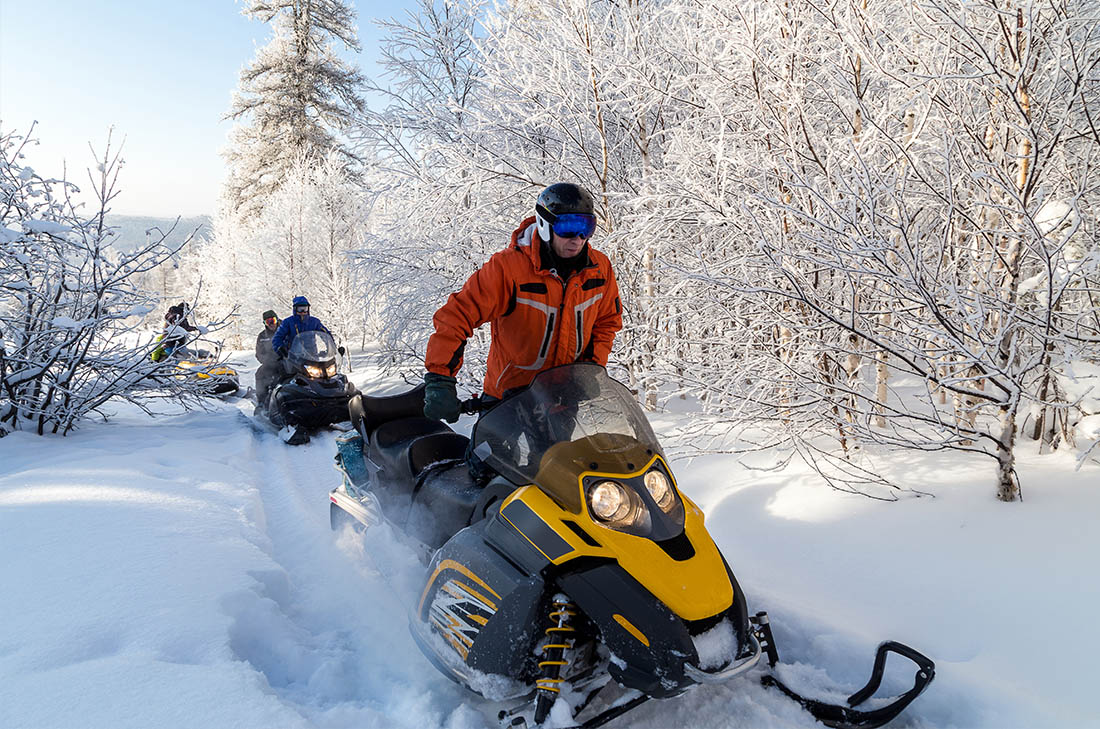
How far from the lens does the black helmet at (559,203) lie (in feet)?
8.04

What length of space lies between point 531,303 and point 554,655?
4.55ft

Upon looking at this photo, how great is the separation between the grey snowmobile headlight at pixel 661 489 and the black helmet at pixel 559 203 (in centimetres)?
110

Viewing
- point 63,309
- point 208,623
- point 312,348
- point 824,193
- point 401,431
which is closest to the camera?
point 208,623

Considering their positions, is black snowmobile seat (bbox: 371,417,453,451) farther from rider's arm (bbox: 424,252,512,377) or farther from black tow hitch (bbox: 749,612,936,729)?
black tow hitch (bbox: 749,612,936,729)

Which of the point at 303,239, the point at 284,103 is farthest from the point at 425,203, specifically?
the point at 284,103

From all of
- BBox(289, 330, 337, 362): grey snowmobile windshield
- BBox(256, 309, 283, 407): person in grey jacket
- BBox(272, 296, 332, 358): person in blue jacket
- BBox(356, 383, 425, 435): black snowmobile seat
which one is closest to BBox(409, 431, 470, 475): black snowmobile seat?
BBox(356, 383, 425, 435): black snowmobile seat

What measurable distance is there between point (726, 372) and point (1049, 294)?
1.94 metres

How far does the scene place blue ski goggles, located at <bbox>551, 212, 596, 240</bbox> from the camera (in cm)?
245

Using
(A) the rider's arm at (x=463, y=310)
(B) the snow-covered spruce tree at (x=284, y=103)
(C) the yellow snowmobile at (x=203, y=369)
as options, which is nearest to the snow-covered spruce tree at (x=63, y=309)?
(C) the yellow snowmobile at (x=203, y=369)

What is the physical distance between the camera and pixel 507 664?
192 cm

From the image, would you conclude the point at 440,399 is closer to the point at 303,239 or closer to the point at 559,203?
the point at 559,203

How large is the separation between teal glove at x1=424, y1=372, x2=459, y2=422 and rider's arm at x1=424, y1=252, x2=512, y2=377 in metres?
0.06

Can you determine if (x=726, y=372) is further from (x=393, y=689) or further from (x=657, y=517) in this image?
(x=393, y=689)

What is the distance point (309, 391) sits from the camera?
23.4ft
